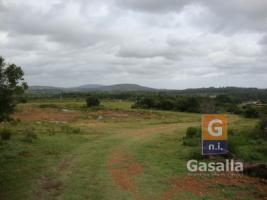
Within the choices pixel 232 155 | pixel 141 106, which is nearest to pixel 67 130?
pixel 232 155

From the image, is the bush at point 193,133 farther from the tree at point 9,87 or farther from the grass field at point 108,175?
the tree at point 9,87

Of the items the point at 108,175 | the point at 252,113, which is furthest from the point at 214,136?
the point at 252,113

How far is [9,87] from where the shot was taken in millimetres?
11219

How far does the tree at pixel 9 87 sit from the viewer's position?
1103cm

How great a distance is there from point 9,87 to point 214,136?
32.0ft

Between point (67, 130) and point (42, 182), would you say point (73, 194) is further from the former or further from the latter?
point (67, 130)

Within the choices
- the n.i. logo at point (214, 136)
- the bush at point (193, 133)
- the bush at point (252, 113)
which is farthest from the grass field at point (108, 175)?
the bush at point (252, 113)

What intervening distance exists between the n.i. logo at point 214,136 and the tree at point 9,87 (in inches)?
336

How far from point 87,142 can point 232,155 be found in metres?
8.59

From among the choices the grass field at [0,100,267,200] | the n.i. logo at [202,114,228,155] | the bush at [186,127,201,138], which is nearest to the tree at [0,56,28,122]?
the grass field at [0,100,267,200]

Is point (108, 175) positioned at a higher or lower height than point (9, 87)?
lower

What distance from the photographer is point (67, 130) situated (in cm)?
2267

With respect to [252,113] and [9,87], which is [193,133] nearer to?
[9,87]

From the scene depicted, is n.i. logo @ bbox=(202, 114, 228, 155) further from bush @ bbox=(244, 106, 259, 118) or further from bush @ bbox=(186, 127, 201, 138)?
bush @ bbox=(244, 106, 259, 118)
